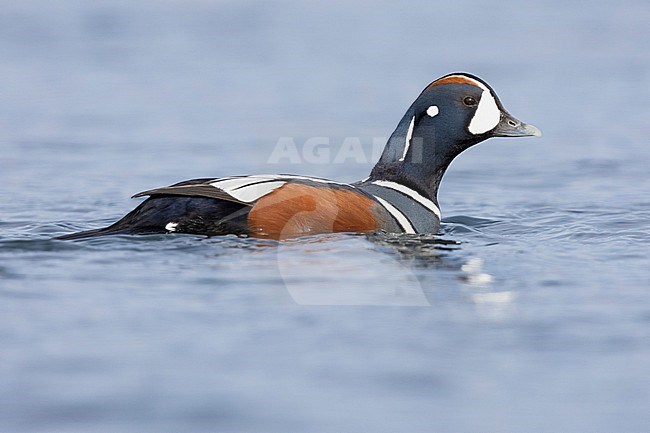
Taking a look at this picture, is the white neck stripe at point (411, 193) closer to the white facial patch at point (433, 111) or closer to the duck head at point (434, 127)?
the duck head at point (434, 127)

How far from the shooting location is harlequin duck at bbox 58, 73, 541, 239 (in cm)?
916

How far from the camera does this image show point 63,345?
6.89 meters

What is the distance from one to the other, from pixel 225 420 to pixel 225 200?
3.34 metres

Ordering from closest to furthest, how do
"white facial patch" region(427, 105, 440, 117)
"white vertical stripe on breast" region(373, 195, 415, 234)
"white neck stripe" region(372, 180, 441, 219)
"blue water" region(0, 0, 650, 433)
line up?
"blue water" region(0, 0, 650, 433) → "white vertical stripe on breast" region(373, 195, 415, 234) → "white neck stripe" region(372, 180, 441, 219) → "white facial patch" region(427, 105, 440, 117)

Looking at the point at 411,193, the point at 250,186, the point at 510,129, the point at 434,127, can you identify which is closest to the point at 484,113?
the point at 510,129

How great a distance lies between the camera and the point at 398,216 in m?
9.87

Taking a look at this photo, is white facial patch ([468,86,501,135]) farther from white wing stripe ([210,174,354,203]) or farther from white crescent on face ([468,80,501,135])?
white wing stripe ([210,174,354,203])

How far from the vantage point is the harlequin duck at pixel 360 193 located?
30.0ft

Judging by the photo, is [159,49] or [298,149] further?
[159,49]

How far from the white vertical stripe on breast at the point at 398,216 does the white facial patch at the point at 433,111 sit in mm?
1013

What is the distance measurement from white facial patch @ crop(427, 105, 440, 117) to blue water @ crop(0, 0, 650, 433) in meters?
1.03

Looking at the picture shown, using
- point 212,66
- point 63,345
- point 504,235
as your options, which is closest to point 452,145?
point 504,235

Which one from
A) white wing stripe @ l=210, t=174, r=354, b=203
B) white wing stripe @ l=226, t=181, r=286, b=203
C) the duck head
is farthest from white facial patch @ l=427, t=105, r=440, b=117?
white wing stripe @ l=226, t=181, r=286, b=203

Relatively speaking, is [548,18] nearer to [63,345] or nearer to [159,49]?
[159,49]
